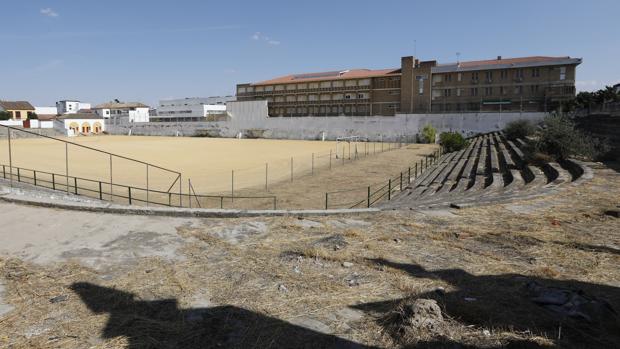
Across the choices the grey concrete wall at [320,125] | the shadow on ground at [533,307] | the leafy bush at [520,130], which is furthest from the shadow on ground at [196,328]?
the grey concrete wall at [320,125]

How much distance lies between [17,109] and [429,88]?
391ft

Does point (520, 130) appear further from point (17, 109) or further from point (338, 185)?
point (17, 109)

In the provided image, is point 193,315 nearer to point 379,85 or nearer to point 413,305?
point 413,305

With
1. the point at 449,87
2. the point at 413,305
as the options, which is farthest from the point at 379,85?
the point at 413,305

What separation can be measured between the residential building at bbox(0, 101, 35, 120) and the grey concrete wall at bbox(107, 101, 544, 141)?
30146 millimetres

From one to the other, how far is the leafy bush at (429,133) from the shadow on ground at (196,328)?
71.0m

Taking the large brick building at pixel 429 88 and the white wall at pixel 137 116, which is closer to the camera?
the large brick building at pixel 429 88

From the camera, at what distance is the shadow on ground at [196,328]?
4.68 meters

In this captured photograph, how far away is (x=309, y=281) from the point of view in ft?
20.9

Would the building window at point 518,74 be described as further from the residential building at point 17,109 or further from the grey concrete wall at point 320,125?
the residential building at point 17,109

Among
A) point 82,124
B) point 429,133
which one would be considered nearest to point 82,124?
point 82,124

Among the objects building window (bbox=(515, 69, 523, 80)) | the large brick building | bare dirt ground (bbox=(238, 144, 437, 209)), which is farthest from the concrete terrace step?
building window (bbox=(515, 69, 523, 80))

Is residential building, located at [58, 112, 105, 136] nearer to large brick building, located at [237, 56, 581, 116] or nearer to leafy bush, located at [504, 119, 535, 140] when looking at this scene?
large brick building, located at [237, 56, 581, 116]

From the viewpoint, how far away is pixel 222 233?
901 centimetres
